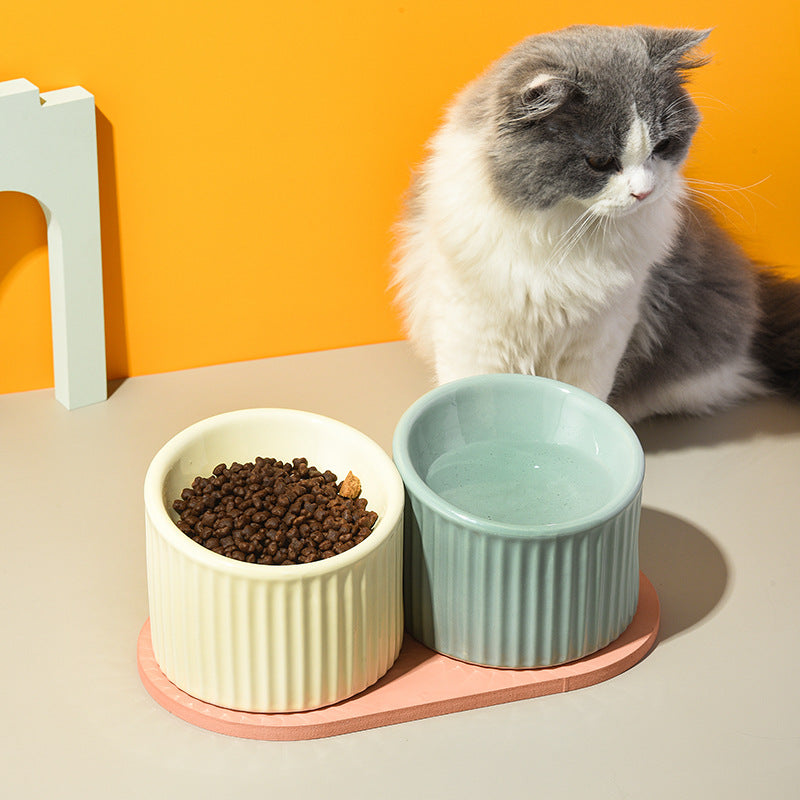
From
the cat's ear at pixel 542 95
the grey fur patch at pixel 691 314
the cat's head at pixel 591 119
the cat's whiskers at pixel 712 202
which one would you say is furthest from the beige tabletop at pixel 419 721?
the cat's ear at pixel 542 95

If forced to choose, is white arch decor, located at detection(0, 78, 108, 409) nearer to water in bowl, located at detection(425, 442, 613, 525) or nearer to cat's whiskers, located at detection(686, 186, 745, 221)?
water in bowl, located at detection(425, 442, 613, 525)

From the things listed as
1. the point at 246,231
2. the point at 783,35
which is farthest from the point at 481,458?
the point at 783,35

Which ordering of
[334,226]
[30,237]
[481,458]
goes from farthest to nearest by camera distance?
[334,226], [30,237], [481,458]

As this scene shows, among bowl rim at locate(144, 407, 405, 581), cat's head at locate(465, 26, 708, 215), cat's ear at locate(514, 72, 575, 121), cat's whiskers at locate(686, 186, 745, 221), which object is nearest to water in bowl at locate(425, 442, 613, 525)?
bowl rim at locate(144, 407, 405, 581)

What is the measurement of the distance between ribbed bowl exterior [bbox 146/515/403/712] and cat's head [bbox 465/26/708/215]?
1.56 feet

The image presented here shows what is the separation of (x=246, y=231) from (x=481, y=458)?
685 mm

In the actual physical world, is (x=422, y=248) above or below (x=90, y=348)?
above

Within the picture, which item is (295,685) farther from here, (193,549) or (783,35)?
(783,35)

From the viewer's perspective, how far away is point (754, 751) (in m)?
1.26

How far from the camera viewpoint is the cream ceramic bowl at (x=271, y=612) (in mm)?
1190

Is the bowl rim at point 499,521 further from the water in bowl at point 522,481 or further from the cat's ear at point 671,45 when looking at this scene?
the cat's ear at point 671,45

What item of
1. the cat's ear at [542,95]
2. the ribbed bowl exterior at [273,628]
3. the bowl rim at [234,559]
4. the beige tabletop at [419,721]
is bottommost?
the beige tabletop at [419,721]

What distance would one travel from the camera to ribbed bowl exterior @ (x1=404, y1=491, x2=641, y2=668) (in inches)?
49.7

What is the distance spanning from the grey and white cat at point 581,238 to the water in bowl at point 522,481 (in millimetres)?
204
